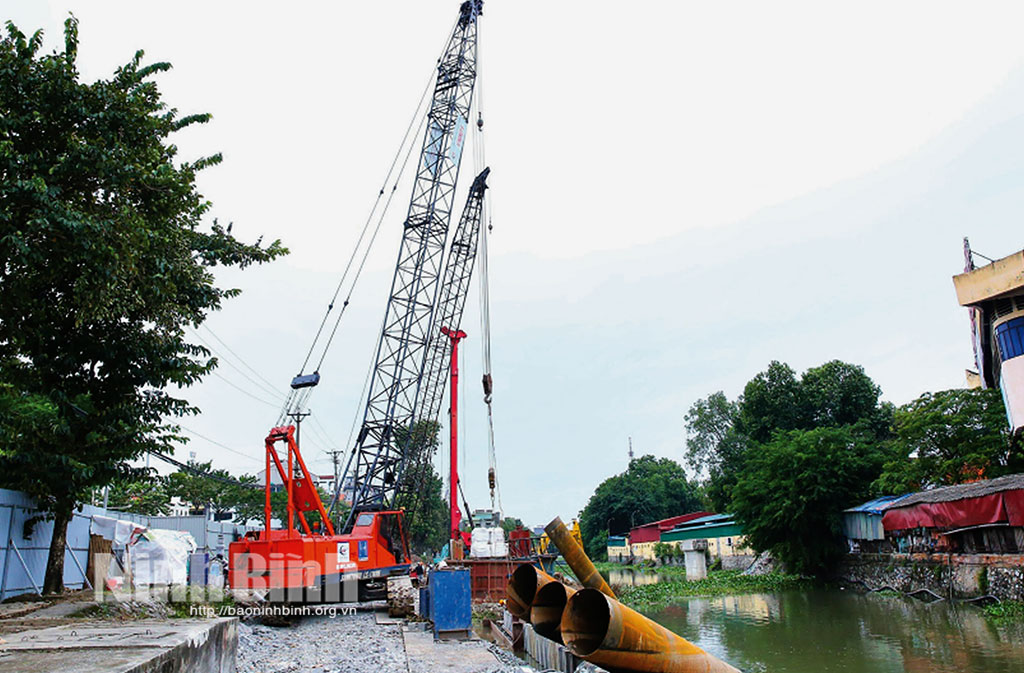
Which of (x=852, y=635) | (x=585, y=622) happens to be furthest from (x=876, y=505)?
(x=585, y=622)

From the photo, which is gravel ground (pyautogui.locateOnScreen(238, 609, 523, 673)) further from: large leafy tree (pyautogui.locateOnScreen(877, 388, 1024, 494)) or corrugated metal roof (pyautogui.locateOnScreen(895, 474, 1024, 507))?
large leafy tree (pyautogui.locateOnScreen(877, 388, 1024, 494))

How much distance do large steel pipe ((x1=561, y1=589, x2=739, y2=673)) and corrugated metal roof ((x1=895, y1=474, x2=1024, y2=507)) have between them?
625 inches

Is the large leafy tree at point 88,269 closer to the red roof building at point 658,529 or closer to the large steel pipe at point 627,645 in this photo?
the large steel pipe at point 627,645

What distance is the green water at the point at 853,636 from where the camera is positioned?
1442cm

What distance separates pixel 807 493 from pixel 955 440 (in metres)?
7.46

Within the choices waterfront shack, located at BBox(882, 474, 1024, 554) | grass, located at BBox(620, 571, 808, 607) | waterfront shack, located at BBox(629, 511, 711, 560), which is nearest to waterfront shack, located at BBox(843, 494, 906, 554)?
waterfront shack, located at BBox(882, 474, 1024, 554)

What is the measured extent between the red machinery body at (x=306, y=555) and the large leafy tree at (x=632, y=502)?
2548 inches

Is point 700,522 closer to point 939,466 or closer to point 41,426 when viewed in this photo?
point 939,466

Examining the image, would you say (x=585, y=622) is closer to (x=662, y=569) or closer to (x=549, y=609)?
(x=549, y=609)

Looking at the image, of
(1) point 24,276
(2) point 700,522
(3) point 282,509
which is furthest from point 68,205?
(2) point 700,522

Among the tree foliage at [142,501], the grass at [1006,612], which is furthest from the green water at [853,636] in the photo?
the tree foliage at [142,501]

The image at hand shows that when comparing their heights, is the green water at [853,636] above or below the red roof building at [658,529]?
below

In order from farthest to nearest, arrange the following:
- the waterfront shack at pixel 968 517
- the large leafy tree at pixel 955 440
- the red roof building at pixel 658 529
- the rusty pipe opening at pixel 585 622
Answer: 1. the red roof building at pixel 658 529
2. the large leafy tree at pixel 955 440
3. the waterfront shack at pixel 968 517
4. the rusty pipe opening at pixel 585 622

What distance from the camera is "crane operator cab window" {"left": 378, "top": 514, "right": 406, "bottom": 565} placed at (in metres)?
21.4
